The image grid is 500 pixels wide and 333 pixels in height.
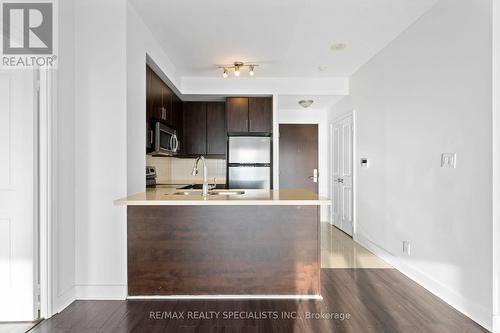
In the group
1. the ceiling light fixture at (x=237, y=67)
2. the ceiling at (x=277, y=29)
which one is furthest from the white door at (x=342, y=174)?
the ceiling light fixture at (x=237, y=67)

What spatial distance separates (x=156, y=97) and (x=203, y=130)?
1.81 m

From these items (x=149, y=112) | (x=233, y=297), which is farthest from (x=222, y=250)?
(x=149, y=112)

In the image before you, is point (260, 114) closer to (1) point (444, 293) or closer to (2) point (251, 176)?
(2) point (251, 176)

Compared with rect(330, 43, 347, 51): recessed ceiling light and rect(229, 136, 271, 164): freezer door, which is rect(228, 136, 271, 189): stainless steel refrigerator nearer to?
rect(229, 136, 271, 164): freezer door

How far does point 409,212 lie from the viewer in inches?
131

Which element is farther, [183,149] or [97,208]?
[183,149]

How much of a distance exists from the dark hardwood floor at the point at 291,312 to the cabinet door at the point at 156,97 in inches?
82.0

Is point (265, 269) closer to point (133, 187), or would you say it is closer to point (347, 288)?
point (347, 288)

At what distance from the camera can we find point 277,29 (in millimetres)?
3422

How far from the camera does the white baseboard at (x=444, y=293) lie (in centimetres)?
228

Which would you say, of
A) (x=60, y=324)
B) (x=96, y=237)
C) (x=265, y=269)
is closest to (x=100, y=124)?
(x=96, y=237)

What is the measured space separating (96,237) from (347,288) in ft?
7.38

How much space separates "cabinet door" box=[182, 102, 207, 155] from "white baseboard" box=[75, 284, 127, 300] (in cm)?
309

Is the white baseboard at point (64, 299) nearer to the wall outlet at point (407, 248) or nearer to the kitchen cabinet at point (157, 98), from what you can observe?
the kitchen cabinet at point (157, 98)
